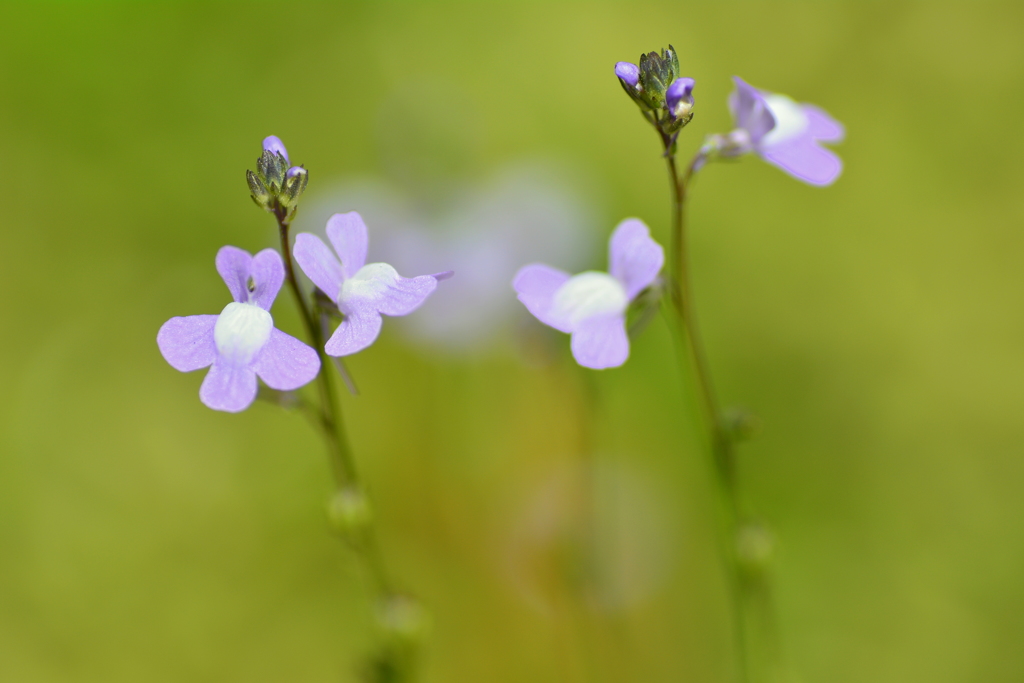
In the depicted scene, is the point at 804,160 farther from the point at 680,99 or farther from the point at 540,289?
the point at 540,289

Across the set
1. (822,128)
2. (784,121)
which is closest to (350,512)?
(784,121)

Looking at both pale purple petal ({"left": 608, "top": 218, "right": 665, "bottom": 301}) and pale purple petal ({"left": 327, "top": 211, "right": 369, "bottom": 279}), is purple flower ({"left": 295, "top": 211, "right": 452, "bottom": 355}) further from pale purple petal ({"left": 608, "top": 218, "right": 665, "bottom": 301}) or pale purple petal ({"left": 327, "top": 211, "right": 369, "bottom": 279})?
pale purple petal ({"left": 608, "top": 218, "right": 665, "bottom": 301})

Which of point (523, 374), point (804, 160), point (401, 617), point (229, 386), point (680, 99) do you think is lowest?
point (401, 617)

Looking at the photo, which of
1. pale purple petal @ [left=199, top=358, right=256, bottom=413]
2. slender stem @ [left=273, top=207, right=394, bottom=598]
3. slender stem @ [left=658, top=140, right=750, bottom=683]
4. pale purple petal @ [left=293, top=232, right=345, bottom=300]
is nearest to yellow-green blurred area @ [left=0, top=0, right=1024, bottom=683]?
slender stem @ [left=658, top=140, right=750, bottom=683]

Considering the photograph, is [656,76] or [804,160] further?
[804,160]

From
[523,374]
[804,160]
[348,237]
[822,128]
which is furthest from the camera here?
[523,374]

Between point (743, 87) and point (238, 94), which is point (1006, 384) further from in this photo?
point (238, 94)
